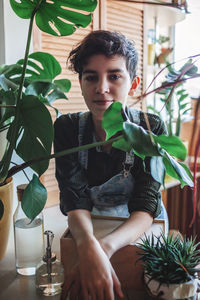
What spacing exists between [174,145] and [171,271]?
0.25 meters

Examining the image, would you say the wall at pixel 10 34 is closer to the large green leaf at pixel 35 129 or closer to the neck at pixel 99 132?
the neck at pixel 99 132

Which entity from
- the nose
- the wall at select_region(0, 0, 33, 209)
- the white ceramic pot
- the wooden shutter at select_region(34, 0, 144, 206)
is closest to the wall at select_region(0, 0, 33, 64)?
the wall at select_region(0, 0, 33, 209)

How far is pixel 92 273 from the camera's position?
67 centimetres

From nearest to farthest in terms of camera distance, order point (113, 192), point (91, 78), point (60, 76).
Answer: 1. point (91, 78)
2. point (113, 192)
3. point (60, 76)

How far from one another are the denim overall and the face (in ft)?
0.46

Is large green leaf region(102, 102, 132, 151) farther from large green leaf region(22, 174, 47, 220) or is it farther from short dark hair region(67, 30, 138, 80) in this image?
short dark hair region(67, 30, 138, 80)

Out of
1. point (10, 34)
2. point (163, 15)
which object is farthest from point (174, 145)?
point (163, 15)

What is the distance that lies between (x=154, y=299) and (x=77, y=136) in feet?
1.99

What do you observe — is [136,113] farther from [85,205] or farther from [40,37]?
[40,37]

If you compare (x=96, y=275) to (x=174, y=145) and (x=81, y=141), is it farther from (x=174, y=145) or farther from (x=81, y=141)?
(x=81, y=141)

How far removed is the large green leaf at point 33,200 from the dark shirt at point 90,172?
0.63 feet

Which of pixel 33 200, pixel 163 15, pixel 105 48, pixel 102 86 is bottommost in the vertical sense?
pixel 33 200

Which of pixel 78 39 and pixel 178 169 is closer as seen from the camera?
pixel 178 169

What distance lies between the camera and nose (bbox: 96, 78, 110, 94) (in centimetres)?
93
